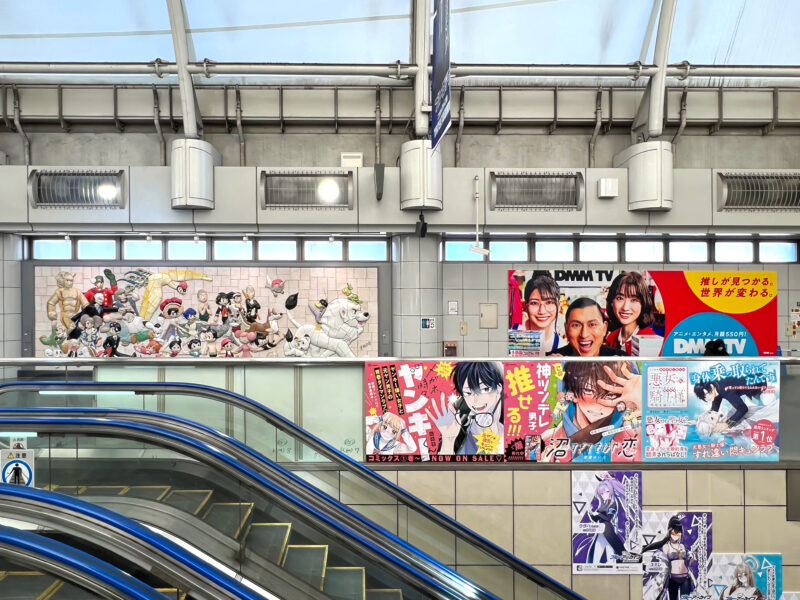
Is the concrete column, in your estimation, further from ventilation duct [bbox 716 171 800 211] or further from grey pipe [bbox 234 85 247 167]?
ventilation duct [bbox 716 171 800 211]

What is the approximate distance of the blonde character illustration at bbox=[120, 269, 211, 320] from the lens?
242 inches

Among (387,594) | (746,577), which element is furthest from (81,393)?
(746,577)

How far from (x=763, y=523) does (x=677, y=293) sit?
10.8 feet

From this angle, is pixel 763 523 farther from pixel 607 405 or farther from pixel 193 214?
pixel 193 214

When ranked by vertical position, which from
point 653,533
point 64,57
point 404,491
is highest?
point 64,57

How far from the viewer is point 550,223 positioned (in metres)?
5.78

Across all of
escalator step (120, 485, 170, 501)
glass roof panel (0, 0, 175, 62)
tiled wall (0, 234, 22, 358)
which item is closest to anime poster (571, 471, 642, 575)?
escalator step (120, 485, 170, 501)

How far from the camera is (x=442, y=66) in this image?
3.70 m

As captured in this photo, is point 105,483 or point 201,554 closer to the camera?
point 201,554

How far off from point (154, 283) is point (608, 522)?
5536mm

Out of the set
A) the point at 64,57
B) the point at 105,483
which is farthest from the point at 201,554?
the point at 64,57

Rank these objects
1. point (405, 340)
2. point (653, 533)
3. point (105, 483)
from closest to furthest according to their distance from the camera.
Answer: point (105, 483)
point (653, 533)
point (405, 340)

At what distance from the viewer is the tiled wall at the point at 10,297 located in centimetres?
590

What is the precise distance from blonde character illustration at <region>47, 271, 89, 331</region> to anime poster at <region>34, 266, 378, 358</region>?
0.01m
